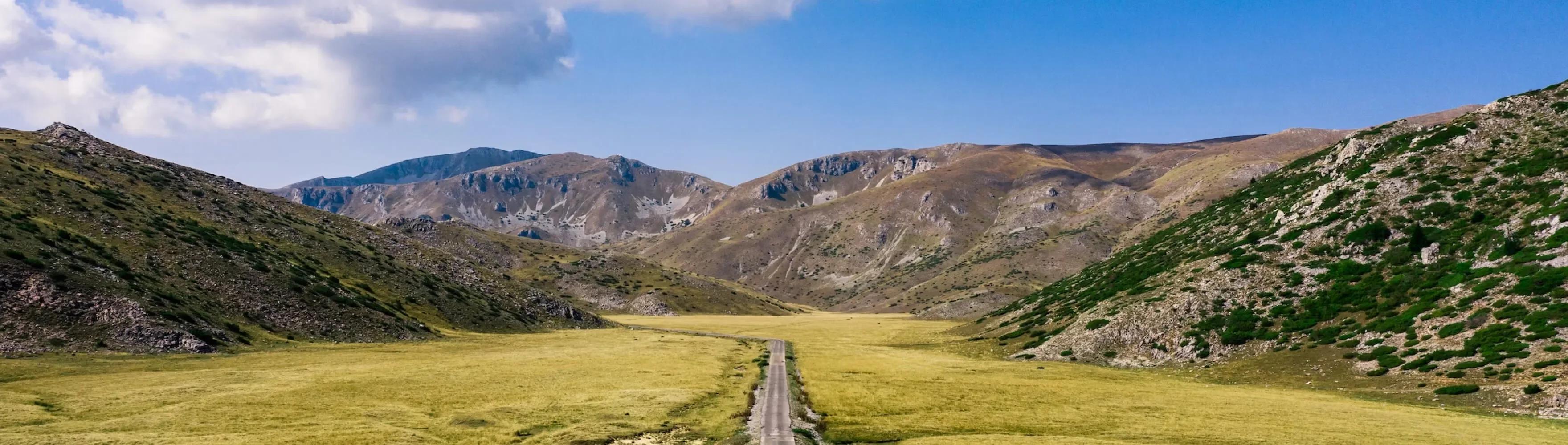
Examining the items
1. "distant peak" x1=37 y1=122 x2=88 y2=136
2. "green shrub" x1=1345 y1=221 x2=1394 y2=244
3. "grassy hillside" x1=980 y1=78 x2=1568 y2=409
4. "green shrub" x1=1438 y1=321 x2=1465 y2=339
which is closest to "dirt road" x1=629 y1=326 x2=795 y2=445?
"grassy hillside" x1=980 y1=78 x2=1568 y2=409

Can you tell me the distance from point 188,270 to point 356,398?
57.6 m

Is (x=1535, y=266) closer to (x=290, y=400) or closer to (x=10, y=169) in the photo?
(x=290, y=400)

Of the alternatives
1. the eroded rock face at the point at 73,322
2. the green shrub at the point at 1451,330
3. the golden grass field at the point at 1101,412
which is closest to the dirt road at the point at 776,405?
the golden grass field at the point at 1101,412

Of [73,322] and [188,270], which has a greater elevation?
[188,270]

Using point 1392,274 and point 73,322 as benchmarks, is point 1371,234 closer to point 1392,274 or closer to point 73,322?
point 1392,274

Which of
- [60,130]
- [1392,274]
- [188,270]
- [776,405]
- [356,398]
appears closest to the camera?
[356,398]

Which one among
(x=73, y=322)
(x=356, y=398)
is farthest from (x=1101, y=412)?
(x=73, y=322)

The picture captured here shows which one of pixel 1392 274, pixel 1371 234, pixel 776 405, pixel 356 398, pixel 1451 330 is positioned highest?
pixel 1371 234

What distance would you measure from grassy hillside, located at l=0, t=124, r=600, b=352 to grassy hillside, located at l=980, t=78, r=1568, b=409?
277 feet

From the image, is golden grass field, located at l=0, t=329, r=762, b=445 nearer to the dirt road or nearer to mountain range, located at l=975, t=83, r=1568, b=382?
the dirt road

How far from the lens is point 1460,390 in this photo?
1811 inches

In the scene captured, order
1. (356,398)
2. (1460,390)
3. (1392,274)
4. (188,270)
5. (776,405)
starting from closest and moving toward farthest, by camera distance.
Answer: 1. (356,398)
2. (776,405)
3. (1460,390)
4. (1392,274)
5. (188,270)

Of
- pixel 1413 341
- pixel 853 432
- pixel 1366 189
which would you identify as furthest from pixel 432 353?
pixel 1366 189

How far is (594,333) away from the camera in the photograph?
125812 millimetres
